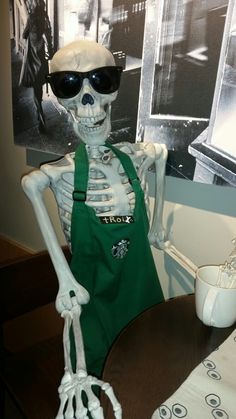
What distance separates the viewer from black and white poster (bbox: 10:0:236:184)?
0.80 m

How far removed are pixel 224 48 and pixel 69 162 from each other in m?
0.44

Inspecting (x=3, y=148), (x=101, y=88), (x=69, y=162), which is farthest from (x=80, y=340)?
(x=3, y=148)

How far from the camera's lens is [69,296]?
2.28 feet

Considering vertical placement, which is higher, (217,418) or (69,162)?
(69,162)

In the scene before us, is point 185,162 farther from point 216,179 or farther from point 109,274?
point 109,274

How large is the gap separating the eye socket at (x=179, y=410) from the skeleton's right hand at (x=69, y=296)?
262 mm

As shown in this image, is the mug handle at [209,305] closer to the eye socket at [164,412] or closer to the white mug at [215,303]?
the white mug at [215,303]

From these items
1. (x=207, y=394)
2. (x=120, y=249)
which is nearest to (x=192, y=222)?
(x=120, y=249)

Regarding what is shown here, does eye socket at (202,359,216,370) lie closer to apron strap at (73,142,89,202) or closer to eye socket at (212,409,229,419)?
eye socket at (212,409,229,419)

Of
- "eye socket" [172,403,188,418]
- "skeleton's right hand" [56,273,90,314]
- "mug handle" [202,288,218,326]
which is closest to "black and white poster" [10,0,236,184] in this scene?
"mug handle" [202,288,218,326]

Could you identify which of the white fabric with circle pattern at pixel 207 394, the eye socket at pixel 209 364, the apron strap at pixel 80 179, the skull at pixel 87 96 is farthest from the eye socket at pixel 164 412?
the skull at pixel 87 96

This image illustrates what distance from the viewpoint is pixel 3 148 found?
155 centimetres

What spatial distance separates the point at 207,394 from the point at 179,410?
0.19 feet

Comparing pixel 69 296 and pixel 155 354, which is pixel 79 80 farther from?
pixel 155 354
